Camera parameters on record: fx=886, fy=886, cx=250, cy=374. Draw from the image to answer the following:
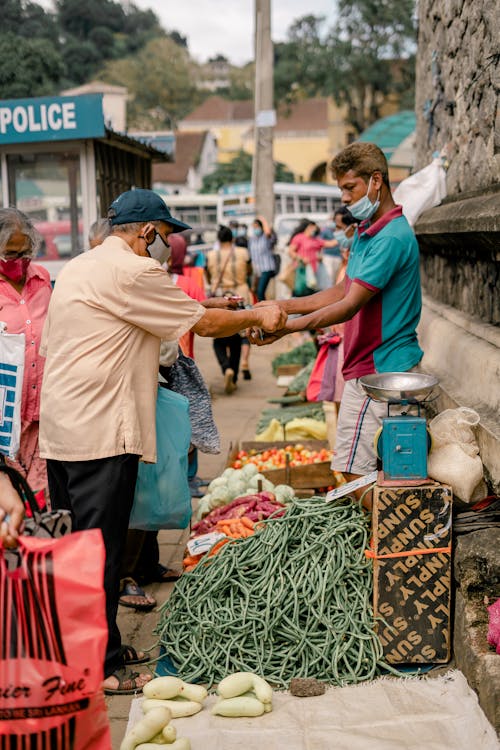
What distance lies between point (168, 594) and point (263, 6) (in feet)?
49.6

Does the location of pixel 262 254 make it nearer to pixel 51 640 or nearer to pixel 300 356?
pixel 300 356

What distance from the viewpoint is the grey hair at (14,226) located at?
461 centimetres

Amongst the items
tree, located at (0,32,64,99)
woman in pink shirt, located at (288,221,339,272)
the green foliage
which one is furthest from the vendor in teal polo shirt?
the green foliage

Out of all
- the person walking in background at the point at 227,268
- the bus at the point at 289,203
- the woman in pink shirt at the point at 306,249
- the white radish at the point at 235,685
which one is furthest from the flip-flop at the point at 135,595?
the bus at the point at 289,203

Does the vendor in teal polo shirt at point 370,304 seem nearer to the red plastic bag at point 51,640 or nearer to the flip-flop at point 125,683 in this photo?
the flip-flop at point 125,683

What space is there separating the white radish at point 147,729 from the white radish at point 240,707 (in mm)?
342

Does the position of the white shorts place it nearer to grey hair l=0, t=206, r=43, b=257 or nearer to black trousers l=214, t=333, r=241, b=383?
grey hair l=0, t=206, r=43, b=257

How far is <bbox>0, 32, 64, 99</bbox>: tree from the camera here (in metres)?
19.4

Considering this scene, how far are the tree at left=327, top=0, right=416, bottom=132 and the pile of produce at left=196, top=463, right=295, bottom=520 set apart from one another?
47.7 meters

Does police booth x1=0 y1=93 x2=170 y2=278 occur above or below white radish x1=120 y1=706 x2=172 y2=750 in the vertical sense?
above

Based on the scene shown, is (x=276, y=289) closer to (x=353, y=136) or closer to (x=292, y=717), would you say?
(x=292, y=717)

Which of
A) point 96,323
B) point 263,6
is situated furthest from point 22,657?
point 263,6

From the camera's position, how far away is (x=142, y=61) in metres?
90.5

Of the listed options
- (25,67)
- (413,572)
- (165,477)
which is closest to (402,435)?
(413,572)
